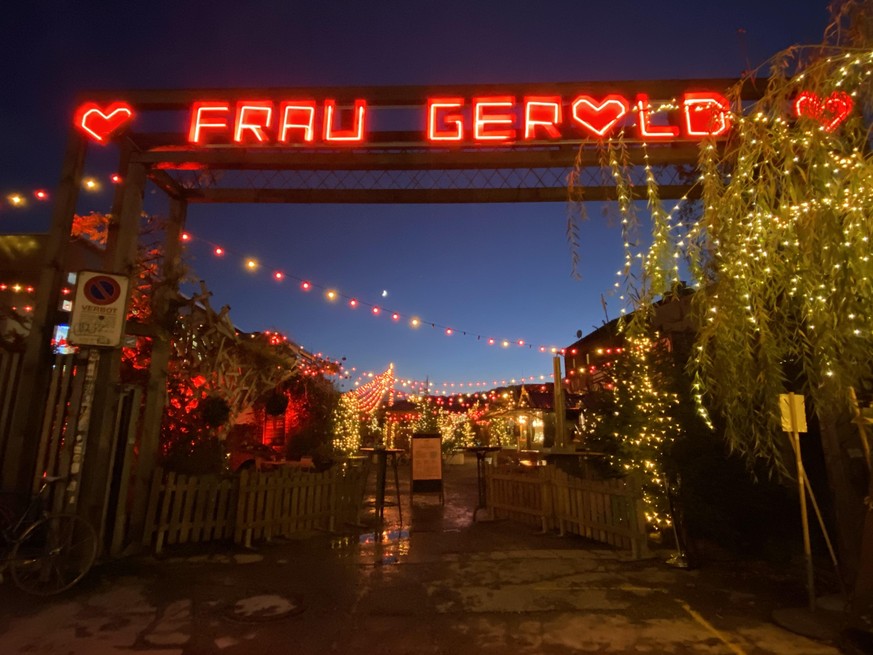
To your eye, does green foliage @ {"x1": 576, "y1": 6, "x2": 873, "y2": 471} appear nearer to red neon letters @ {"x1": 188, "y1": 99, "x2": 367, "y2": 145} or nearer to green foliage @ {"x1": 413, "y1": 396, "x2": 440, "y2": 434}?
red neon letters @ {"x1": 188, "y1": 99, "x2": 367, "y2": 145}

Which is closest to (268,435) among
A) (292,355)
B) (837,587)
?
(292,355)

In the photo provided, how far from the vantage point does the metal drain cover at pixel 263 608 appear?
16.9 feet

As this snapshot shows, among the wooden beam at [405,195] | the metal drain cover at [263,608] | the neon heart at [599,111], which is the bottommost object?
the metal drain cover at [263,608]

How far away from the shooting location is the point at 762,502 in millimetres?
7488

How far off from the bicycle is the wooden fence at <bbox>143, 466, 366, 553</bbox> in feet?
3.56

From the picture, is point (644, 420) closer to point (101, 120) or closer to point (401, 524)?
point (401, 524)

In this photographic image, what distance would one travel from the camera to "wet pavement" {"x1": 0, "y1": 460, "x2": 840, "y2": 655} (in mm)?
4582

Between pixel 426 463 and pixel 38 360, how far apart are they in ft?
27.0

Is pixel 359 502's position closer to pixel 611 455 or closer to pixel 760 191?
pixel 611 455

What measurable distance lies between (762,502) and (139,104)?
11646 millimetres

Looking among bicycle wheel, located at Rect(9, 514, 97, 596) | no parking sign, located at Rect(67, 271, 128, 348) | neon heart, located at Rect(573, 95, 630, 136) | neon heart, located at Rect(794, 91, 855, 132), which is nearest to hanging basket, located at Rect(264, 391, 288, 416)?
no parking sign, located at Rect(67, 271, 128, 348)

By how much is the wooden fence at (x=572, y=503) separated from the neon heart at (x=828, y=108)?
5.14m

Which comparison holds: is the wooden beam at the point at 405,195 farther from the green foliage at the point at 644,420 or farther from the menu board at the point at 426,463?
the menu board at the point at 426,463

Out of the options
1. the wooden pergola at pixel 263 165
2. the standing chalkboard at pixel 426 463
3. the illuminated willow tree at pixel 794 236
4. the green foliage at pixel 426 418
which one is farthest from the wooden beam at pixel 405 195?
the green foliage at pixel 426 418
